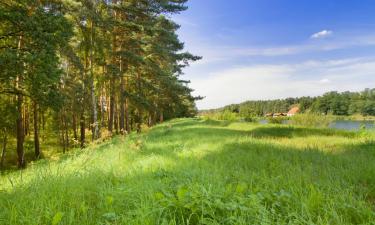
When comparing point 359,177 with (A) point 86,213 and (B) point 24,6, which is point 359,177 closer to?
(A) point 86,213

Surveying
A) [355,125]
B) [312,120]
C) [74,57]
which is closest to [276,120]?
[312,120]

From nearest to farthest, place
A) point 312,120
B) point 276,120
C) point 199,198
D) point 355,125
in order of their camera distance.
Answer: point 199,198
point 312,120
point 355,125
point 276,120

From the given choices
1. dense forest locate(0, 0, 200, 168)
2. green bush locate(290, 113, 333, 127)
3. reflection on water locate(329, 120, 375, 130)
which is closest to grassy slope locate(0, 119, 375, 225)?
dense forest locate(0, 0, 200, 168)

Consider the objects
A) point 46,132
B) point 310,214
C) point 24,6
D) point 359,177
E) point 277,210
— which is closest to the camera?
point 310,214


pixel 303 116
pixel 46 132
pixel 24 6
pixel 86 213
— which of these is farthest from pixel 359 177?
pixel 46 132

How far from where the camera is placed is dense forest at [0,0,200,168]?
32.8 ft

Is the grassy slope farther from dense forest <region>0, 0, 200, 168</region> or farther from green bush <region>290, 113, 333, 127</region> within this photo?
green bush <region>290, 113, 333, 127</region>

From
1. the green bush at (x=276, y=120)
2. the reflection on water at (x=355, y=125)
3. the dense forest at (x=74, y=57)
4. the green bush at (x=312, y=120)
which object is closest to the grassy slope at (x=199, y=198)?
the dense forest at (x=74, y=57)

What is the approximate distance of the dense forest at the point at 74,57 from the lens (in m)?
10.0

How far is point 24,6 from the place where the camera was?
10867 millimetres

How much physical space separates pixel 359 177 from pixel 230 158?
226cm

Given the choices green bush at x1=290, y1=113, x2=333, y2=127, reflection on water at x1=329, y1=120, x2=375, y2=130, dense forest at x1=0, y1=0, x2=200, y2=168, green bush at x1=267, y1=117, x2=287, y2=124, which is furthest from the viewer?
green bush at x1=267, y1=117, x2=287, y2=124

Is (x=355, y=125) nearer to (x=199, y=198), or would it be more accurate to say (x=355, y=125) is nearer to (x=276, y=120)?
(x=276, y=120)

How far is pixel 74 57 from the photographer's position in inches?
566
